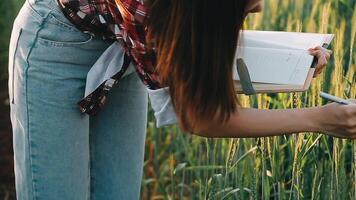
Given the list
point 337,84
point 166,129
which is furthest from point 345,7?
point 337,84

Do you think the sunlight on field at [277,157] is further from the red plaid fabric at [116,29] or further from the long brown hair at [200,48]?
the long brown hair at [200,48]

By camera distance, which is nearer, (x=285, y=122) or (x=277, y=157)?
(x=285, y=122)

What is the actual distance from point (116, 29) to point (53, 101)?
24 centimetres

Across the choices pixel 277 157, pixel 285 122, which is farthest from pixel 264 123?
pixel 277 157

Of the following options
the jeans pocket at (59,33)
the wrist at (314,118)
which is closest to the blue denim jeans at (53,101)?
the jeans pocket at (59,33)

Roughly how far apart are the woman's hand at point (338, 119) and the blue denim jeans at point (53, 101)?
1.54ft

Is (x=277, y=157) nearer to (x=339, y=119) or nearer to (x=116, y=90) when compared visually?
(x=116, y=90)

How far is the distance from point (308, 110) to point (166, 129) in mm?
1618

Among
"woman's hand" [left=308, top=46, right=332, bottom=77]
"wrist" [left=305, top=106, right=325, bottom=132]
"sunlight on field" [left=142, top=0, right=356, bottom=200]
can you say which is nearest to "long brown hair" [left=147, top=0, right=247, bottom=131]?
"wrist" [left=305, top=106, right=325, bottom=132]

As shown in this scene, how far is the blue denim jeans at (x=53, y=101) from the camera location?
6.05ft

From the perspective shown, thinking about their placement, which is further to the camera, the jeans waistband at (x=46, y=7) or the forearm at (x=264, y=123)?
the jeans waistband at (x=46, y=7)

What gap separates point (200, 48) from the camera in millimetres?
1565

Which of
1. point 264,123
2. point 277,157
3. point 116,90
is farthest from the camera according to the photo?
point 277,157

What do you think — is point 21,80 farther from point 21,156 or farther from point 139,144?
point 139,144
